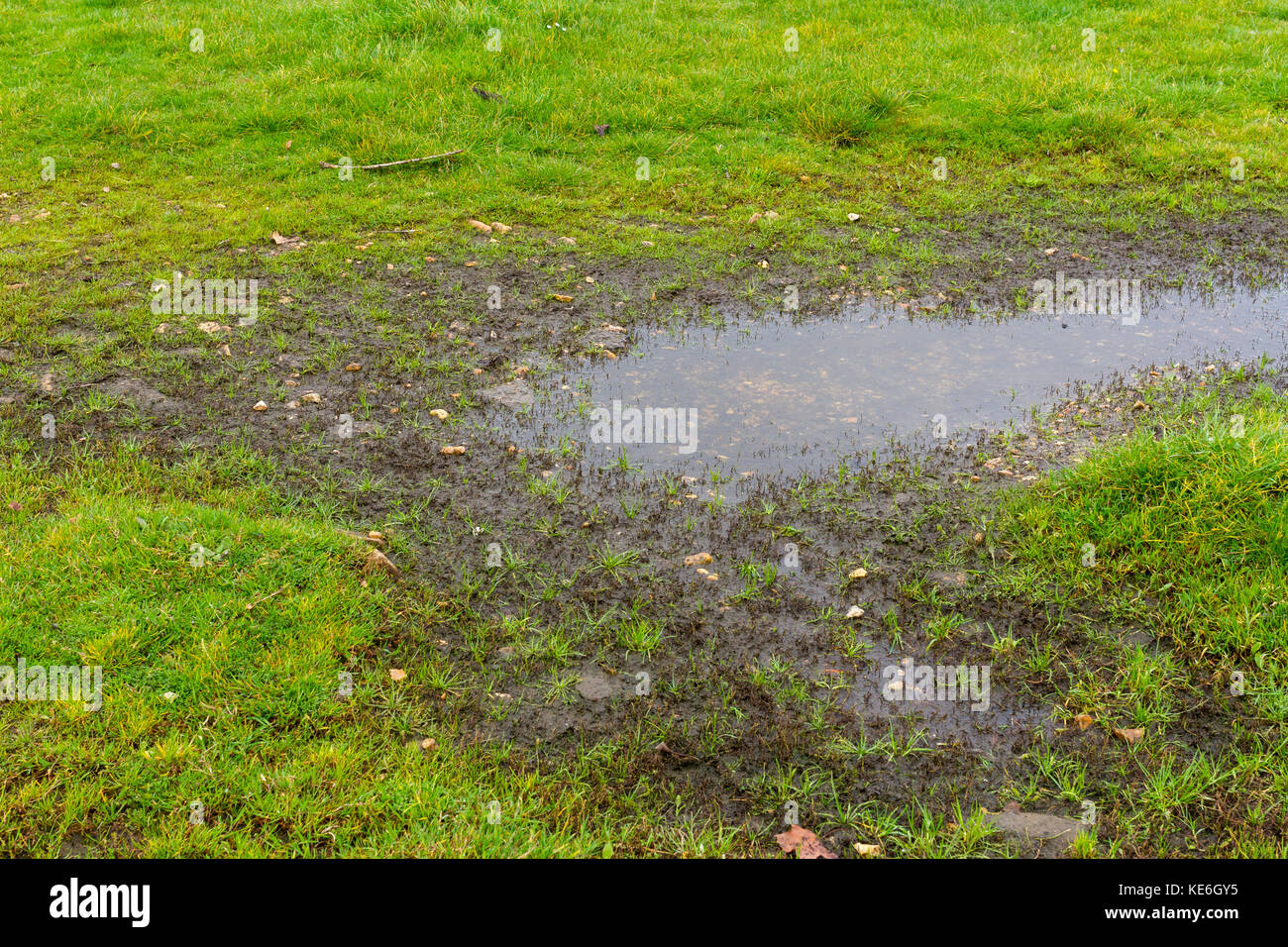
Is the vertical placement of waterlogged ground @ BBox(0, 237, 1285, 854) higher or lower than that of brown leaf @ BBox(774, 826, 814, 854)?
higher

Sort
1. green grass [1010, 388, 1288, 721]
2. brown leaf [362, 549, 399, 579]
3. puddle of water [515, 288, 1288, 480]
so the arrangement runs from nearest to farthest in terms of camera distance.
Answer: green grass [1010, 388, 1288, 721] → brown leaf [362, 549, 399, 579] → puddle of water [515, 288, 1288, 480]

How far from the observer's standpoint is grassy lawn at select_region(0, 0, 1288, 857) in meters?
3.71

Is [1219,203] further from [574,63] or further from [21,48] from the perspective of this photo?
[21,48]

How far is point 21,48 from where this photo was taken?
41.8 ft

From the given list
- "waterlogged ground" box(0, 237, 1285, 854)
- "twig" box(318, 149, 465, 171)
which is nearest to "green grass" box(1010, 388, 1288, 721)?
"waterlogged ground" box(0, 237, 1285, 854)

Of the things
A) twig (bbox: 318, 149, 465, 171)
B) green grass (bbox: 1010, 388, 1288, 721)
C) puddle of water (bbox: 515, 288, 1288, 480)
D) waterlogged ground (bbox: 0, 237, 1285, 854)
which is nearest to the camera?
waterlogged ground (bbox: 0, 237, 1285, 854)

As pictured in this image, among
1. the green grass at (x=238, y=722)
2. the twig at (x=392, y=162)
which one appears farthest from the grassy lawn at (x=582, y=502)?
the twig at (x=392, y=162)

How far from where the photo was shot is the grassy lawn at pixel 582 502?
371cm

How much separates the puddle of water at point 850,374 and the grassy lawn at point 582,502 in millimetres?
226

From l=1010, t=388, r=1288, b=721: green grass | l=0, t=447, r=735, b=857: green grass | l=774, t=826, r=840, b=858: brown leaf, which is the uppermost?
l=1010, t=388, r=1288, b=721: green grass

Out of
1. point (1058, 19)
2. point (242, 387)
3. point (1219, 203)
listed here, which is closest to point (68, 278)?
point (242, 387)

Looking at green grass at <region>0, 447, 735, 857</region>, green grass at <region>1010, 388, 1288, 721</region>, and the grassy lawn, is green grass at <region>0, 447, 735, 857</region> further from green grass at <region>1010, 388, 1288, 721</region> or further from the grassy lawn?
green grass at <region>1010, 388, 1288, 721</region>

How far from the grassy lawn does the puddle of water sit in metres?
0.23

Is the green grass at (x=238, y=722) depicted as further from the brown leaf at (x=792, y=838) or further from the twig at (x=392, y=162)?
the twig at (x=392, y=162)
